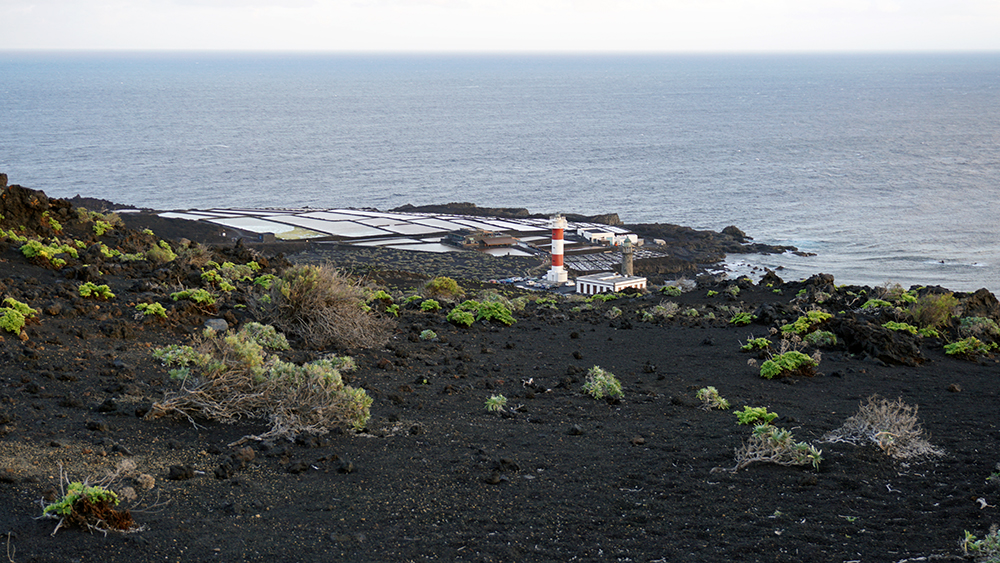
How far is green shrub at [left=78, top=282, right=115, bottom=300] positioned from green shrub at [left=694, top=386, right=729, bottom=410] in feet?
32.5

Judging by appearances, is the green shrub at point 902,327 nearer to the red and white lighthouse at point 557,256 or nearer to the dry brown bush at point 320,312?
the dry brown bush at point 320,312

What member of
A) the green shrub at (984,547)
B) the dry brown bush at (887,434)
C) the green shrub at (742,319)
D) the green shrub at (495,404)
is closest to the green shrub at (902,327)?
the green shrub at (742,319)

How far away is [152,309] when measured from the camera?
43.4 ft

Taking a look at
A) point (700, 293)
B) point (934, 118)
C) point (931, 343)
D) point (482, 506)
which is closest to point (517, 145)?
point (934, 118)

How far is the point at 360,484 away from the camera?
778 centimetres

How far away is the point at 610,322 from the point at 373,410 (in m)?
8.93

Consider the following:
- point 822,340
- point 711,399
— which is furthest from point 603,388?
point 822,340

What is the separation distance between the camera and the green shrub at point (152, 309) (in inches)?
522

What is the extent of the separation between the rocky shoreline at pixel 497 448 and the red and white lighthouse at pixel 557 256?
103 feet

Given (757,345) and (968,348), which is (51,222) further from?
(968,348)

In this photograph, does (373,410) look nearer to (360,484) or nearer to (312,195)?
(360,484)

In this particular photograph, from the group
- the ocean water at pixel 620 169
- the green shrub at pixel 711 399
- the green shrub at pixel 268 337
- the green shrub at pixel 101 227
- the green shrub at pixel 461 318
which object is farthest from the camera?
the ocean water at pixel 620 169

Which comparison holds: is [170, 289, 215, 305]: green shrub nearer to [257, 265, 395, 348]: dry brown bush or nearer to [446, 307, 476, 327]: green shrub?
[257, 265, 395, 348]: dry brown bush

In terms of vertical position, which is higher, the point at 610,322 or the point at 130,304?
the point at 130,304
